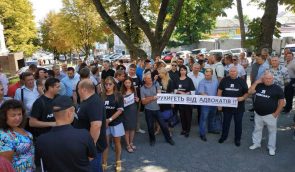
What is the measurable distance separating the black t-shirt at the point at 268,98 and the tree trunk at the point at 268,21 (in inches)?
180

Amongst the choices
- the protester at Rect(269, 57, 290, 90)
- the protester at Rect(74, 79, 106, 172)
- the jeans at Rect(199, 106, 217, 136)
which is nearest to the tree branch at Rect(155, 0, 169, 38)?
the protester at Rect(269, 57, 290, 90)

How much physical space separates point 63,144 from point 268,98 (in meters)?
4.46

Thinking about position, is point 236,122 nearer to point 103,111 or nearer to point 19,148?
point 103,111

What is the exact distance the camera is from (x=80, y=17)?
32.1 metres

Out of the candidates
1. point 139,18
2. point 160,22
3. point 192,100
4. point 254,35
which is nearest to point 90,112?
point 192,100

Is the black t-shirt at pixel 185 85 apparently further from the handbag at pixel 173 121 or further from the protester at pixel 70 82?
the protester at pixel 70 82

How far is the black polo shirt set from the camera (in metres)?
2.57

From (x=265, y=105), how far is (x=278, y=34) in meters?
5.96

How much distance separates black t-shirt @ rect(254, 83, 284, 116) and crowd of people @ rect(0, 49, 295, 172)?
19 mm

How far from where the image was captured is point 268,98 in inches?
219

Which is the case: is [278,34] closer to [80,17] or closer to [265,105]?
[265,105]

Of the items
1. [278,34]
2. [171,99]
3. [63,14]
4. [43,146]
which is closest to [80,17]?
[63,14]

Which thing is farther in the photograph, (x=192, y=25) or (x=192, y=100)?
(x=192, y=25)

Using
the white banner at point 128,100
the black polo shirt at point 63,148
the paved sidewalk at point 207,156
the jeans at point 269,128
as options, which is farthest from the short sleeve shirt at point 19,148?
the jeans at point 269,128
